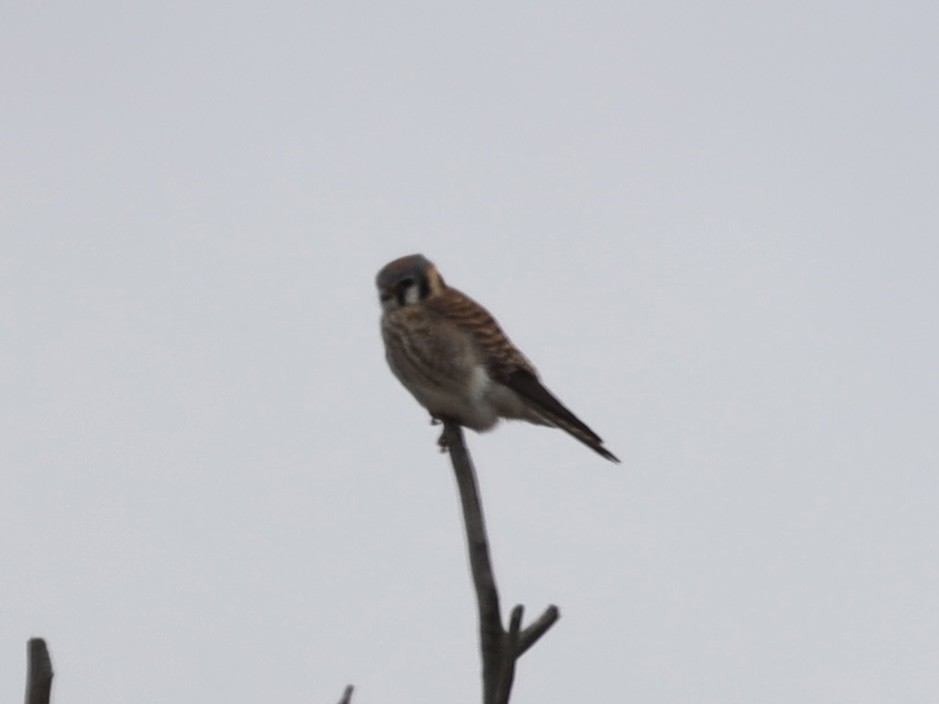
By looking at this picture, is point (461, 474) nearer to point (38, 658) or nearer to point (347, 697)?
point (347, 697)

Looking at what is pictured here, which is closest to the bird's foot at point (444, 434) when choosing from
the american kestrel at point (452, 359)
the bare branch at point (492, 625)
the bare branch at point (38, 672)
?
the american kestrel at point (452, 359)

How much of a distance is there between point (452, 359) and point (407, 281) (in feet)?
1.28

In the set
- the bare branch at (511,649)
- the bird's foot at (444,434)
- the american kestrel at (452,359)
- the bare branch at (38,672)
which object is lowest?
the bare branch at (38,672)

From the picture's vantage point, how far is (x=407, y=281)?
6.51 meters

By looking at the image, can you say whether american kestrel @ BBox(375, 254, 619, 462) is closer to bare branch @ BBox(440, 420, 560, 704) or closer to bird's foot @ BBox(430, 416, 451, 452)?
bird's foot @ BBox(430, 416, 451, 452)

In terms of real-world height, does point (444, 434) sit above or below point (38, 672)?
above

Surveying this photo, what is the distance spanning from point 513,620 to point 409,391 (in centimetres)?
352

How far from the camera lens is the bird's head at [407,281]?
6496mm

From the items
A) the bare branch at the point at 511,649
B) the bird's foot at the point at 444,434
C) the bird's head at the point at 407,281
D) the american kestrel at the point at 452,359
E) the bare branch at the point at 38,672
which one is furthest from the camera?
the bird's head at the point at 407,281

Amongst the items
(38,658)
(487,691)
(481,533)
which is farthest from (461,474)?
(38,658)

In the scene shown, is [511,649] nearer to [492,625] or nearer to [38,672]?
[492,625]

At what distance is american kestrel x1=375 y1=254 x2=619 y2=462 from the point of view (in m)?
6.30

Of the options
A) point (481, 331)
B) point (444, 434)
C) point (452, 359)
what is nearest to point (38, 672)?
point (444, 434)

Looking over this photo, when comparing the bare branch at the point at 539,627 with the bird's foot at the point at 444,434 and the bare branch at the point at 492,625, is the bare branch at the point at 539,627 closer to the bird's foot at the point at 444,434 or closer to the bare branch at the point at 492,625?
the bare branch at the point at 492,625
